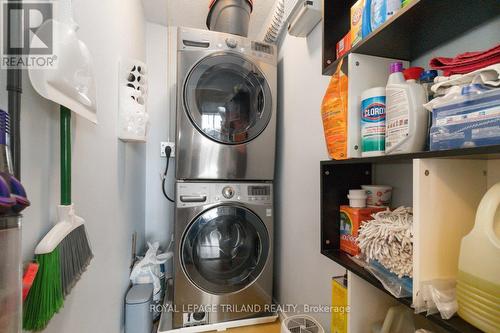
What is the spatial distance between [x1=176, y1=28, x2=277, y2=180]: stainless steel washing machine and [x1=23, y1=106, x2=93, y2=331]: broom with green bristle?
813 mm

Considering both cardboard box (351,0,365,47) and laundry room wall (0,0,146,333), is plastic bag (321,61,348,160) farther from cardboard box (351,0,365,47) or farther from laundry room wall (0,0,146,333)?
laundry room wall (0,0,146,333)

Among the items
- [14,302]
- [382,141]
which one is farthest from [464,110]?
[14,302]

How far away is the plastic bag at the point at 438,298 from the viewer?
17.0 inches

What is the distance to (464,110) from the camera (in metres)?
0.41

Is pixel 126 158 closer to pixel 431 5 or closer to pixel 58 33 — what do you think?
pixel 58 33

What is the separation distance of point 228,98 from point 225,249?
1.01 m

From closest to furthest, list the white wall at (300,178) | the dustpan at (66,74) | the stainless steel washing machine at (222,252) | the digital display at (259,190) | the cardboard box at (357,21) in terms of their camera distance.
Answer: the dustpan at (66,74), the cardboard box at (357,21), the white wall at (300,178), the stainless steel washing machine at (222,252), the digital display at (259,190)

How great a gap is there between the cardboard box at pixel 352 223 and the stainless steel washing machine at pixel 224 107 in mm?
830

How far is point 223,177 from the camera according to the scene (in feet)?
4.88

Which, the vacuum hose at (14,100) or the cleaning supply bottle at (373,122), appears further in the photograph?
the cleaning supply bottle at (373,122)

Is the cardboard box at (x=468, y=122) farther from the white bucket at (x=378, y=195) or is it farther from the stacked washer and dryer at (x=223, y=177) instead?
the stacked washer and dryer at (x=223, y=177)

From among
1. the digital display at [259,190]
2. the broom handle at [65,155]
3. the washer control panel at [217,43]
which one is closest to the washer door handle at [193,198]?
the digital display at [259,190]

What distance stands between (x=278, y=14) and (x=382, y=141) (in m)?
1.37

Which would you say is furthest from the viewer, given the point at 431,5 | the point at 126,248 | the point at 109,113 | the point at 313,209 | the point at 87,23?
the point at 126,248
